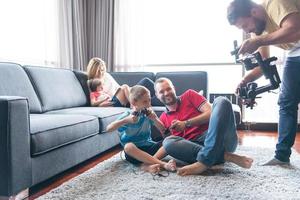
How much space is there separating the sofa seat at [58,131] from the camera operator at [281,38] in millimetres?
1042

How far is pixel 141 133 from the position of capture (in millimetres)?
2098

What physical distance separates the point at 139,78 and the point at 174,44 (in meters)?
0.94

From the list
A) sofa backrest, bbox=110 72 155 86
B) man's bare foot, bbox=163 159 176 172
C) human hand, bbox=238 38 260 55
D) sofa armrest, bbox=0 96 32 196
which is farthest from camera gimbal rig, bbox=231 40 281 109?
sofa backrest, bbox=110 72 155 86

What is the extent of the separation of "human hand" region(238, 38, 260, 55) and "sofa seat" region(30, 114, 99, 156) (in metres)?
1.05

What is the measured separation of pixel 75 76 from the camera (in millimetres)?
3207

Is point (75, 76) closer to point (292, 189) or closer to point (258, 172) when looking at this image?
point (258, 172)

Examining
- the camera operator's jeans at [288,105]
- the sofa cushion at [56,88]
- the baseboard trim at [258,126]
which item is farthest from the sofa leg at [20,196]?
the baseboard trim at [258,126]

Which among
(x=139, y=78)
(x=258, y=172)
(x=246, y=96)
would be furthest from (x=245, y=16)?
(x=139, y=78)

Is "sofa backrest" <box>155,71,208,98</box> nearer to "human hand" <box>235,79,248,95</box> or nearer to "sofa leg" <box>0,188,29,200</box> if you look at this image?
"human hand" <box>235,79,248,95</box>

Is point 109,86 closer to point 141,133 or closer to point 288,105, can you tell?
point 141,133

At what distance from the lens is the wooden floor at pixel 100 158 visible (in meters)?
1.69

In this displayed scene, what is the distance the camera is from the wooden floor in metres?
1.69

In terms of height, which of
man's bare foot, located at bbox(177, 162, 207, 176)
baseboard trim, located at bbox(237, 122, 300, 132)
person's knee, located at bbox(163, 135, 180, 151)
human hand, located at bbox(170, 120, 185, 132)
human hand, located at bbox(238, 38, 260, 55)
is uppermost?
human hand, located at bbox(238, 38, 260, 55)

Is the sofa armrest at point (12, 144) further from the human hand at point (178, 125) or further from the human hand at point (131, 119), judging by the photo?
the human hand at point (178, 125)
